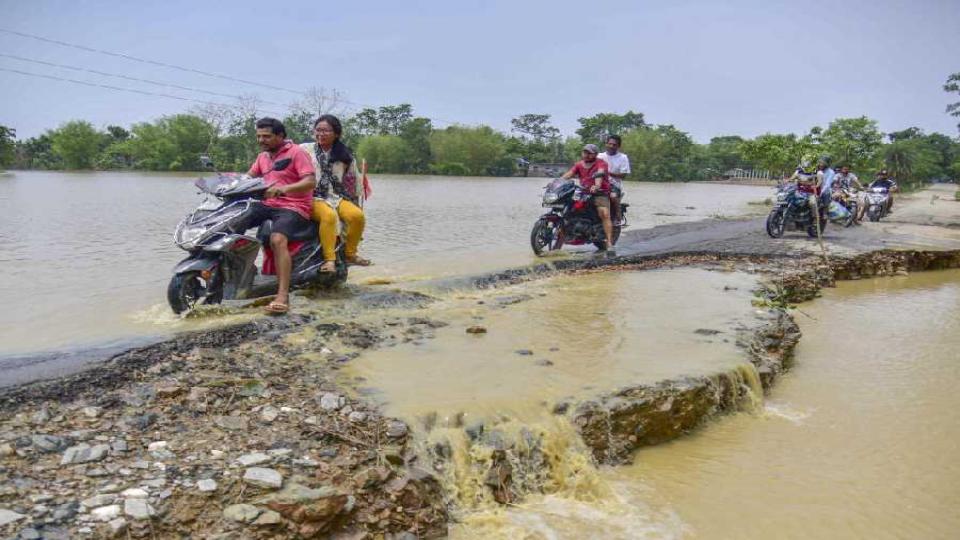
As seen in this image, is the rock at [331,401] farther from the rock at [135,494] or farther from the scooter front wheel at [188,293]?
the scooter front wheel at [188,293]

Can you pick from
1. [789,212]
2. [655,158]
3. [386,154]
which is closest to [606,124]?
[655,158]

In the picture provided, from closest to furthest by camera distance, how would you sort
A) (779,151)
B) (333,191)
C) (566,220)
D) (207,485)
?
(207,485) < (333,191) < (566,220) < (779,151)

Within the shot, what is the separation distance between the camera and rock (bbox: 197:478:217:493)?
259 centimetres

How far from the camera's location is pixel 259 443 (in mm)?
3012

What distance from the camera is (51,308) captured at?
21.4 feet

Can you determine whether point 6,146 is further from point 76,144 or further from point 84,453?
point 84,453

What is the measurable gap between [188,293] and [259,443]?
3000 millimetres

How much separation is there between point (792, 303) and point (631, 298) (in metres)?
2.50

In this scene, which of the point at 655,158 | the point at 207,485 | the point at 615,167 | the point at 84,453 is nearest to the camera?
the point at 207,485

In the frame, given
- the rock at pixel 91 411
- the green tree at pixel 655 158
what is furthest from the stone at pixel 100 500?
the green tree at pixel 655 158

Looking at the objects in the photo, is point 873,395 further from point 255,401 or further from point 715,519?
point 255,401

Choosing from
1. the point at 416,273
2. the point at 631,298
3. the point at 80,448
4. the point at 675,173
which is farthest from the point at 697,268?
the point at 675,173

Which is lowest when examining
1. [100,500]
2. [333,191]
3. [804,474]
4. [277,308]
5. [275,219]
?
[804,474]

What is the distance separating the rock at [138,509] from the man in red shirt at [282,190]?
3.10m
